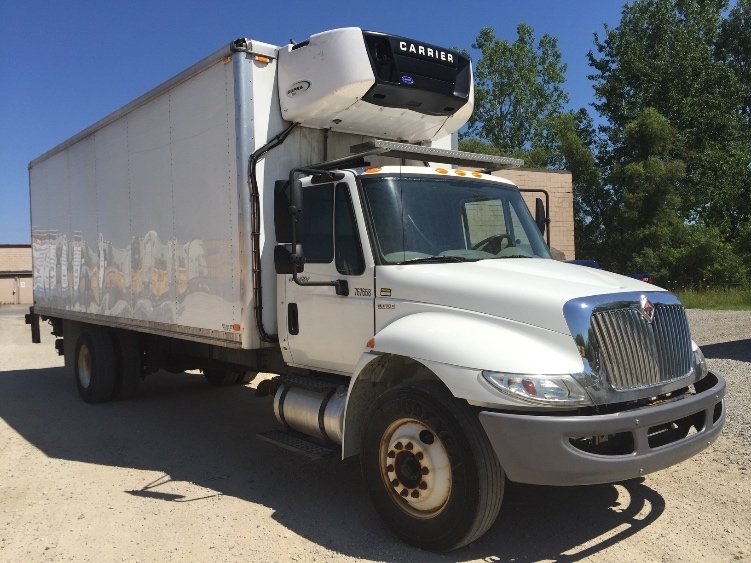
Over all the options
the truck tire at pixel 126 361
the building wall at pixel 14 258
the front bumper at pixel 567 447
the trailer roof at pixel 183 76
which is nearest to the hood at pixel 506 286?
the front bumper at pixel 567 447

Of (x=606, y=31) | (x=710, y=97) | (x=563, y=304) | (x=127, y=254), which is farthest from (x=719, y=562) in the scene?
(x=606, y=31)

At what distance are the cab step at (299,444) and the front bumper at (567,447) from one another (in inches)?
66.5

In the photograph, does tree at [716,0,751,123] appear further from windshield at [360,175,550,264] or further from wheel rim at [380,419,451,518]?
wheel rim at [380,419,451,518]

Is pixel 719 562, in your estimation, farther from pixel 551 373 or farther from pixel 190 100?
pixel 190 100

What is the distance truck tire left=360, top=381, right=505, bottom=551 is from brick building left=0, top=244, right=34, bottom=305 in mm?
43158

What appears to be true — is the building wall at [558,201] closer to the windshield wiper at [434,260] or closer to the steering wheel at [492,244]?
the steering wheel at [492,244]

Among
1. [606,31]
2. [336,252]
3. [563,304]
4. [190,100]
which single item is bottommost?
[563,304]

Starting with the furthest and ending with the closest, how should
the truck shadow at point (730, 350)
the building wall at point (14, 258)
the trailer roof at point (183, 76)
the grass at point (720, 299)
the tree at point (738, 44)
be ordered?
the building wall at point (14, 258) → the tree at point (738, 44) → the grass at point (720, 299) → the truck shadow at point (730, 350) → the trailer roof at point (183, 76)

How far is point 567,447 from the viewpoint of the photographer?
12.5ft

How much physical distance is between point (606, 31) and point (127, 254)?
1359 inches

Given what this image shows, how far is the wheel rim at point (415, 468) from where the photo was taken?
4230 millimetres

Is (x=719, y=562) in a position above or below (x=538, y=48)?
below

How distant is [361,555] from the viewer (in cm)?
437

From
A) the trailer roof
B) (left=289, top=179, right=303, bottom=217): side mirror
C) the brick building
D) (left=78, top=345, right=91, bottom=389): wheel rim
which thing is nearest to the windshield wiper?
(left=289, top=179, right=303, bottom=217): side mirror
